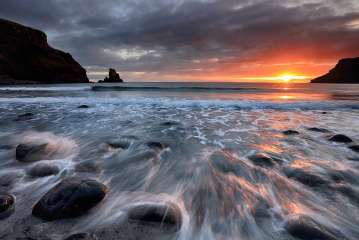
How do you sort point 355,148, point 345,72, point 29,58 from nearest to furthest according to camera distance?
point 355,148, point 29,58, point 345,72

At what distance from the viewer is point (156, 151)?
5.00 m

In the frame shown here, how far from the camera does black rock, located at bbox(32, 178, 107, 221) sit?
2.46 meters

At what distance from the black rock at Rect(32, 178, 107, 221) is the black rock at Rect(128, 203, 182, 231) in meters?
0.54

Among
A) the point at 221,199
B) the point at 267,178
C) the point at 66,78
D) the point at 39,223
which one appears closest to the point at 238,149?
the point at 267,178

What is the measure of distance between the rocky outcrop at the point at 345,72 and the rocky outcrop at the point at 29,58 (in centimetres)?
14688

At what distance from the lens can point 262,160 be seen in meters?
4.41

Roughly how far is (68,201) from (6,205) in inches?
30.3

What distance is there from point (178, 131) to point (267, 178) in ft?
12.1

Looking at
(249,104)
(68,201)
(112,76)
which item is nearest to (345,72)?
(112,76)

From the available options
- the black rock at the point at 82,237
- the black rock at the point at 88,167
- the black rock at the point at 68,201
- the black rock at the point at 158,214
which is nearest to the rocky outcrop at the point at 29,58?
the black rock at the point at 88,167

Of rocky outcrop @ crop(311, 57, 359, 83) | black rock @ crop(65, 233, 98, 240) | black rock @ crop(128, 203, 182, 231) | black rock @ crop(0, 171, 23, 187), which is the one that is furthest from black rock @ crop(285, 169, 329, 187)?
rocky outcrop @ crop(311, 57, 359, 83)

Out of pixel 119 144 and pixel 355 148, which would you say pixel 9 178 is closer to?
pixel 119 144

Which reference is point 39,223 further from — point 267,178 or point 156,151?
point 267,178

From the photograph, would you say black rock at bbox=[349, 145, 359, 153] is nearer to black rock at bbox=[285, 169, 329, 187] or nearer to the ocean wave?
black rock at bbox=[285, 169, 329, 187]
